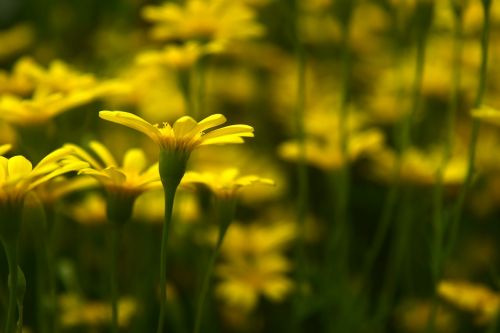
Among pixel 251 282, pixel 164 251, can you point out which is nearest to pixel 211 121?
pixel 164 251

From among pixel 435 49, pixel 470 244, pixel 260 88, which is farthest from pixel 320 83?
pixel 470 244

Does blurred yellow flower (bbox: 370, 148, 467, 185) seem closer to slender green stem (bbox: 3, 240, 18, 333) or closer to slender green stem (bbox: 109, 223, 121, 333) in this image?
slender green stem (bbox: 109, 223, 121, 333)

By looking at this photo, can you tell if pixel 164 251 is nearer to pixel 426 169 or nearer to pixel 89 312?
pixel 89 312

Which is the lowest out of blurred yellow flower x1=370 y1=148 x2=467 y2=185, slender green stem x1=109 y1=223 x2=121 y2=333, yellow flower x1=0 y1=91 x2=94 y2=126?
blurred yellow flower x1=370 y1=148 x2=467 y2=185

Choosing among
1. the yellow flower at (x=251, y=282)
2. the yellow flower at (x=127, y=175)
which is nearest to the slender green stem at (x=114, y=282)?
the yellow flower at (x=127, y=175)

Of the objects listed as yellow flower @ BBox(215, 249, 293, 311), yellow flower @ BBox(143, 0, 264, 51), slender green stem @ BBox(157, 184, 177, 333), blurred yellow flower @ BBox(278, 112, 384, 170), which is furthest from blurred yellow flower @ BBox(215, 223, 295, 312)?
slender green stem @ BBox(157, 184, 177, 333)

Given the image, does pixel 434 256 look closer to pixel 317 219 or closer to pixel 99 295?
pixel 99 295

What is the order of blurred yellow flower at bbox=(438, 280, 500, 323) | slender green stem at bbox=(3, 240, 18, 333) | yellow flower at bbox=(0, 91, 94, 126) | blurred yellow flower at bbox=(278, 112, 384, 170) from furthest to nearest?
blurred yellow flower at bbox=(278, 112, 384, 170), blurred yellow flower at bbox=(438, 280, 500, 323), yellow flower at bbox=(0, 91, 94, 126), slender green stem at bbox=(3, 240, 18, 333)
